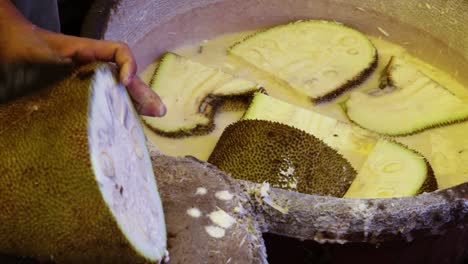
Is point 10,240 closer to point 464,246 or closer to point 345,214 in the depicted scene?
point 345,214

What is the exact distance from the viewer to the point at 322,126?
1.36 m

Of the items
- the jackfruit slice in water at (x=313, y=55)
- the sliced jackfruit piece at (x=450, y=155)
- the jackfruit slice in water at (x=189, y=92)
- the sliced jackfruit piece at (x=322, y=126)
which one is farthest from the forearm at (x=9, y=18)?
the sliced jackfruit piece at (x=450, y=155)

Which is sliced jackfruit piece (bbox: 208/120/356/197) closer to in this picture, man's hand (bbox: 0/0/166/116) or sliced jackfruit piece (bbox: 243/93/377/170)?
sliced jackfruit piece (bbox: 243/93/377/170)

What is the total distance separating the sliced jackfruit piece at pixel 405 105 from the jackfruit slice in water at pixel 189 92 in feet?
0.89

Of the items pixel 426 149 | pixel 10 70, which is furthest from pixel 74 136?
pixel 426 149

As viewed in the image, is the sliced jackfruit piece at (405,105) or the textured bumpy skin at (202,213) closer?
the textured bumpy skin at (202,213)

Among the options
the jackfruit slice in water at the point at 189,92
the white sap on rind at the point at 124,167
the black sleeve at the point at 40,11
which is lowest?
the jackfruit slice in water at the point at 189,92

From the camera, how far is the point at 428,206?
39.2 inches

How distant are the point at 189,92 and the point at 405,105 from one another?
1.70ft

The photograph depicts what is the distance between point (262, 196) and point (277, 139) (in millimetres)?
224

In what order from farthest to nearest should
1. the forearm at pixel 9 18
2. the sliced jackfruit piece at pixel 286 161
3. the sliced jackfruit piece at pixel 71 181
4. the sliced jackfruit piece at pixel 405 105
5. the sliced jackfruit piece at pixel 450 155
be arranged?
the sliced jackfruit piece at pixel 405 105 < the sliced jackfruit piece at pixel 450 155 < the sliced jackfruit piece at pixel 286 161 < the forearm at pixel 9 18 < the sliced jackfruit piece at pixel 71 181

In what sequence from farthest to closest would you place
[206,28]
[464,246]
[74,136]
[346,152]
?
1. [206,28]
2. [346,152]
3. [464,246]
4. [74,136]

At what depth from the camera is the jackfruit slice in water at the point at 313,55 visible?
1.54 meters

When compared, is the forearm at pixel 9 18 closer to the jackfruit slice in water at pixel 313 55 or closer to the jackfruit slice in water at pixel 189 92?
the jackfruit slice in water at pixel 189 92
